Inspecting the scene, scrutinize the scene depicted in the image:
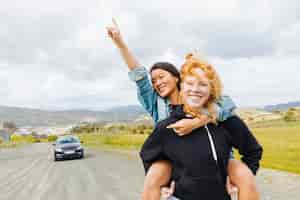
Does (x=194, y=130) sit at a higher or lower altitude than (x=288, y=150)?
higher

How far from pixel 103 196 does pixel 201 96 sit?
622cm

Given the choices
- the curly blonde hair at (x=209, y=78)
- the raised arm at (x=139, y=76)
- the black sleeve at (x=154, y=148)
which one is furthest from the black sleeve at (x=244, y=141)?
the raised arm at (x=139, y=76)

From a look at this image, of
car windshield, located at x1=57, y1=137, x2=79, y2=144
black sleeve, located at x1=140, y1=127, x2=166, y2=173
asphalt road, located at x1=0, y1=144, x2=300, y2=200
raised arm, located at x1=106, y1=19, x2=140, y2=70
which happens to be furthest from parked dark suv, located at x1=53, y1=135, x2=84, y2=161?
black sleeve, located at x1=140, y1=127, x2=166, y2=173

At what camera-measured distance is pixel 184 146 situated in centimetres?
185

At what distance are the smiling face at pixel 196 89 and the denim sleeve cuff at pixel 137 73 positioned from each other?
64 centimetres

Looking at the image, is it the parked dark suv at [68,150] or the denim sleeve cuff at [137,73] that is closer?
the denim sleeve cuff at [137,73]

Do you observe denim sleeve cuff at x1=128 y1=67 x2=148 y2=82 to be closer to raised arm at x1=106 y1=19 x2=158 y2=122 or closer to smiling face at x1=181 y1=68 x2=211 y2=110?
raised arm at x1=106 y1=19 x2=158 y2=122

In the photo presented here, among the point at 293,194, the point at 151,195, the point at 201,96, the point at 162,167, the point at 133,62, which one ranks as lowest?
the point at 293,194

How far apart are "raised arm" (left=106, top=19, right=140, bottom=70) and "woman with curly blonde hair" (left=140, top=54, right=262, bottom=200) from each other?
0.69 metres

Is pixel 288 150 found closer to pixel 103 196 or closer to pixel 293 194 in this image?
pixel 293 194

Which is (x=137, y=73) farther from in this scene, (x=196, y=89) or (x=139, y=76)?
(x=196, y=89)

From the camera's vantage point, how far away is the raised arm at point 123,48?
259 centimetres

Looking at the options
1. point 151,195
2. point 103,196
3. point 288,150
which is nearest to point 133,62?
point 151,195

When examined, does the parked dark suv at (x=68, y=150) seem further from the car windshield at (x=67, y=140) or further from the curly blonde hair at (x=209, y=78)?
the curly blonde hair at (x=209, y=78)
